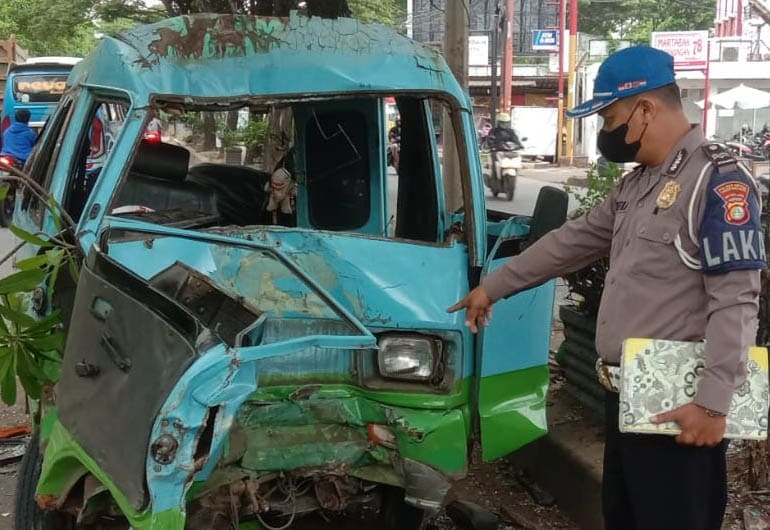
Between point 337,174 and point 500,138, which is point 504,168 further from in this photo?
point 337,174

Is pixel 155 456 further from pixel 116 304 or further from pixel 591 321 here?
pixel 591 321

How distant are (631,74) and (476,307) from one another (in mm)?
910

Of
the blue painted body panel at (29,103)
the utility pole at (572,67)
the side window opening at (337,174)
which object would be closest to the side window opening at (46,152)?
the side window opening at (337,174)

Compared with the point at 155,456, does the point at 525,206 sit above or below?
below

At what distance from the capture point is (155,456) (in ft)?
6.92

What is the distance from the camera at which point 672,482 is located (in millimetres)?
2270

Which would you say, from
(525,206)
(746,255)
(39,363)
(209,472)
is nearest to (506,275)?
(746,255)

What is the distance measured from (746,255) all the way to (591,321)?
2.24 metres

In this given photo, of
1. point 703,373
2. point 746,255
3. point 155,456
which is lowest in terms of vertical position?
point 155,456

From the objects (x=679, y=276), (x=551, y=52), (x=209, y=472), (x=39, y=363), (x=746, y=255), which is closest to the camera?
(x=746, y=255)

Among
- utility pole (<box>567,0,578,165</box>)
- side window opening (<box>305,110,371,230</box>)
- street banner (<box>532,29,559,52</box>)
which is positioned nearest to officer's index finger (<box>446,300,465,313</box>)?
side window opening (<box>305,110,371,230</box>)

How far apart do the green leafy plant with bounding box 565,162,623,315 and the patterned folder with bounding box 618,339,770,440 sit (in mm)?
1678

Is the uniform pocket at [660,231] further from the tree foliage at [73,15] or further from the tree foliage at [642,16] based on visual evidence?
the tree foliage at [642,16]

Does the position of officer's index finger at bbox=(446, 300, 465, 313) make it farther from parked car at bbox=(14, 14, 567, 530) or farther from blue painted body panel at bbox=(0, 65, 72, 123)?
blue painted body panel at bbox=(0, 65, 72, 123)
